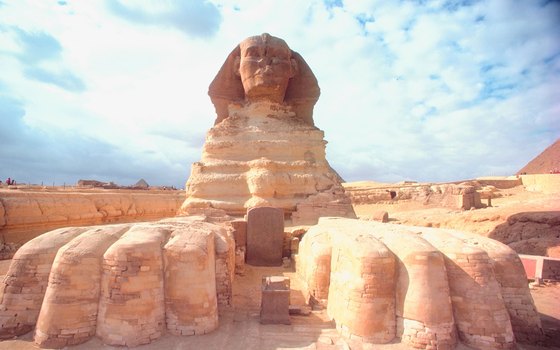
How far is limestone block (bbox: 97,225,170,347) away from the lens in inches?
149

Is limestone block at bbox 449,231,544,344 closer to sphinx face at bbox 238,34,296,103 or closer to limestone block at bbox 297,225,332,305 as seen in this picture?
limestone block at bbox 297,225,332,305

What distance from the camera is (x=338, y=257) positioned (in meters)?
4.65

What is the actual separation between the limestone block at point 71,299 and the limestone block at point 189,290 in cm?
82

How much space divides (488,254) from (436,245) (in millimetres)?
694

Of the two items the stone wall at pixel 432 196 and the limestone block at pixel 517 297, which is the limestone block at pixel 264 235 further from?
the stone wall at pixel 432 196

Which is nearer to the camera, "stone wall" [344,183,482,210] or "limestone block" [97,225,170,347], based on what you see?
"limestone block" [97,225,170,347]

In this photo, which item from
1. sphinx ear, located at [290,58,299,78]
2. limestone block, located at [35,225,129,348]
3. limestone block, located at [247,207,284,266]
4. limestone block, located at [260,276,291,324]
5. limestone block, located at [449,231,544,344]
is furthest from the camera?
sphinx ear, located at [290,58,299,78]

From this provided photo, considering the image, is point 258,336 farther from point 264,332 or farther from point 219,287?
point 219,287

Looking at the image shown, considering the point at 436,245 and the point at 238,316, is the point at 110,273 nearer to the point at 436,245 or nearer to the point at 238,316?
the point at 238,316

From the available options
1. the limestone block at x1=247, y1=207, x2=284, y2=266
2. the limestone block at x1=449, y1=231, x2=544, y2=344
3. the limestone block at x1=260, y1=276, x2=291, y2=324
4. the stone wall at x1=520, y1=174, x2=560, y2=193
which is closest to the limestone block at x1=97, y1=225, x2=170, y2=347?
the limestone block at x1=260, y1=276, x2=291, y2=324

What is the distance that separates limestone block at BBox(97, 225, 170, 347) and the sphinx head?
744 centimetres

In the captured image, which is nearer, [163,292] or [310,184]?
[163,292]

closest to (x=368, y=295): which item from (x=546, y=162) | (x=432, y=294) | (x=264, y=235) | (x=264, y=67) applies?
(x=432, y=294)

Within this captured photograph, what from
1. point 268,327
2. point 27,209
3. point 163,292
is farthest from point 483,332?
point 27,209
